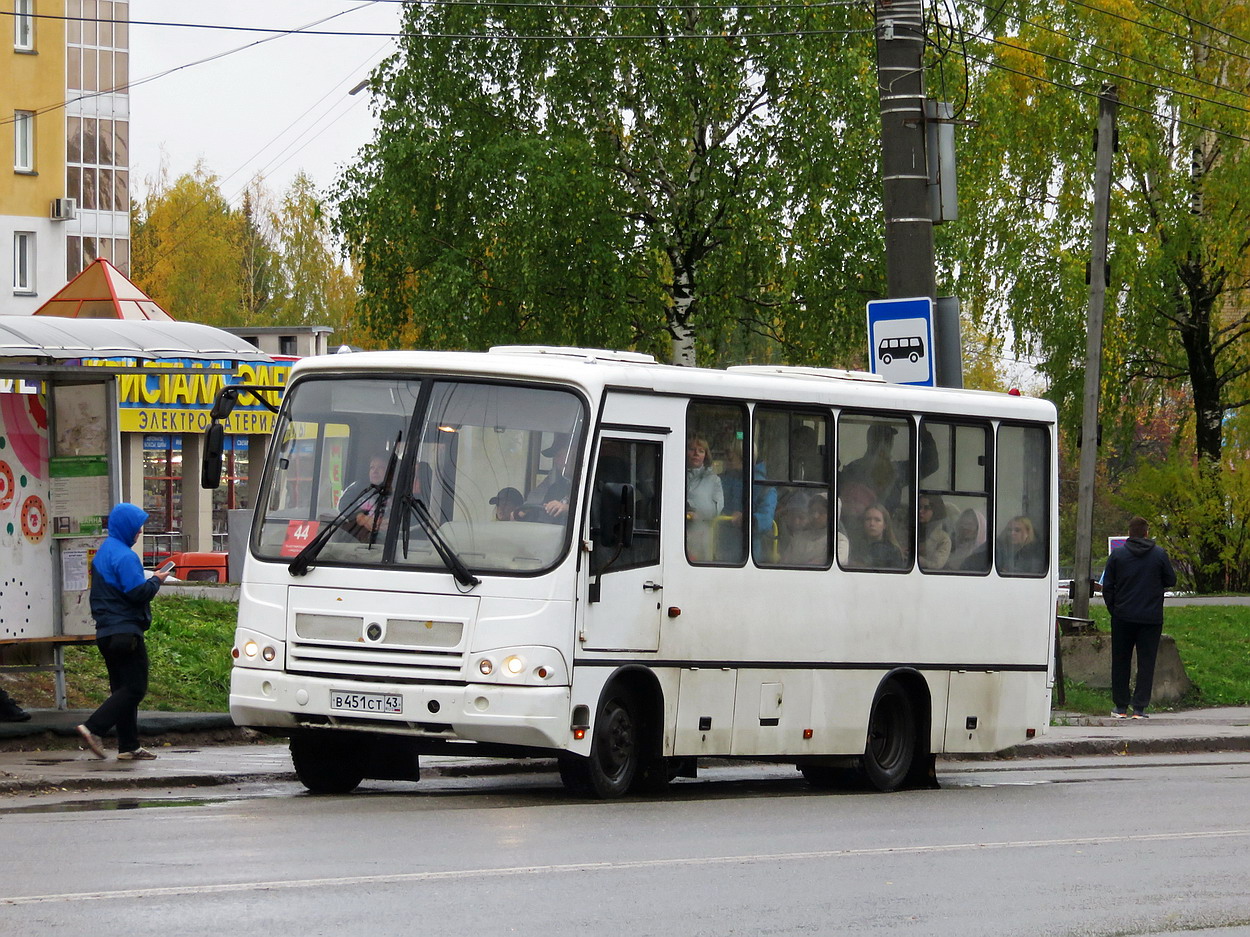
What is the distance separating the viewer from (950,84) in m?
35.8

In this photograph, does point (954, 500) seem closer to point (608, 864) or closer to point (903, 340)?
point (903, 340)

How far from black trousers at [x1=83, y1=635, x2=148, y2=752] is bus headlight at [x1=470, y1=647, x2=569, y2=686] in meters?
3.30

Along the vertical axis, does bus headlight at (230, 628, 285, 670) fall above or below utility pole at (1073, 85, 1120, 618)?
below

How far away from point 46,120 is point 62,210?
2.83 meters

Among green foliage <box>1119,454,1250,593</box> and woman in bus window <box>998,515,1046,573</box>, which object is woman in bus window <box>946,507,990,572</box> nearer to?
woman in bus window <box>998,515,1046,573</box>

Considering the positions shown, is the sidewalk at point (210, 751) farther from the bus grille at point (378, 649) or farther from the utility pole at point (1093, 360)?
the utility pole at point (1093, 360)

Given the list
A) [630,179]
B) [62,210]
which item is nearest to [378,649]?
[630,179]

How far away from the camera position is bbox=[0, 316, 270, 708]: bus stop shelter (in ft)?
53.6

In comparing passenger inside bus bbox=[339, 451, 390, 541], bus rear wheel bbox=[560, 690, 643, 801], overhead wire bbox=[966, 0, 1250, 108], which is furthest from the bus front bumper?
overhead wire bbox=[966, 0, 1250, 108]

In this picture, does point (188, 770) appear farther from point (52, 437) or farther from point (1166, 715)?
point (1166, 715)

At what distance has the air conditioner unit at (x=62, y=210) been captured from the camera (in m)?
63.1

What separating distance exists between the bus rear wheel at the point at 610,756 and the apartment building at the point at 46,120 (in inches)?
1974

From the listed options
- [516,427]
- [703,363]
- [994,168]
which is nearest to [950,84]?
[994,168]

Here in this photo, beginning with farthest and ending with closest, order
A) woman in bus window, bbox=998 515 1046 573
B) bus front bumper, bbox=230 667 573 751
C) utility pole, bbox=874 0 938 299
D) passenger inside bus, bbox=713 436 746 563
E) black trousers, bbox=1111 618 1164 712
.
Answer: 1. black trousers, bbox=1111 618 1164 712
2. utility pole, bbox=874 0 938 299
3. woman in bus window, bbox=998 515 1046 573
4. passenger inside bus, bbox=713 436 746 563
5. bus front bumper, bbox=230 667 573 751
